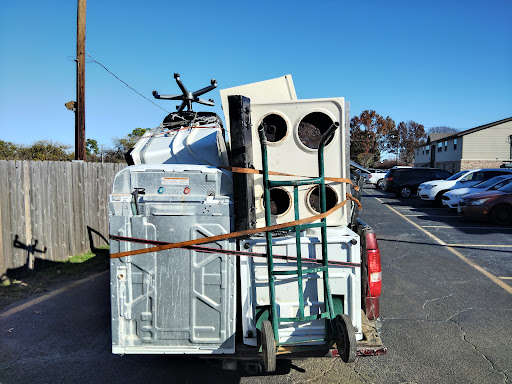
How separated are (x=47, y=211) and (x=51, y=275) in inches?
46.8

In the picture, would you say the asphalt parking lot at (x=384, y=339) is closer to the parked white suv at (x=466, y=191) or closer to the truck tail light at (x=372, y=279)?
the truck tail light at (x=372, y=279)

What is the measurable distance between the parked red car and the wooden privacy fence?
416 inches

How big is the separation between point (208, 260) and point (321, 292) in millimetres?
852

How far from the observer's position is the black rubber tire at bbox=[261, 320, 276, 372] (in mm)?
2289

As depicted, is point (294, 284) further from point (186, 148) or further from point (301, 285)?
point (186, 148)

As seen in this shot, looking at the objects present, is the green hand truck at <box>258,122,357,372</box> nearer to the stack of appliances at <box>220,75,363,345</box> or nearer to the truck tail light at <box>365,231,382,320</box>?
the stack of appliances at <box>220,75,363,345</box>

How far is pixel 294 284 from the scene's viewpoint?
8.97 feet

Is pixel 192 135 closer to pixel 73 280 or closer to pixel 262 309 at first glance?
pixel 262 309

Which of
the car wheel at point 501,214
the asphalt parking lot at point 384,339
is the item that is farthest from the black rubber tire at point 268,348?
the car wheel at point 501,214

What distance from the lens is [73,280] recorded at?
252 inches

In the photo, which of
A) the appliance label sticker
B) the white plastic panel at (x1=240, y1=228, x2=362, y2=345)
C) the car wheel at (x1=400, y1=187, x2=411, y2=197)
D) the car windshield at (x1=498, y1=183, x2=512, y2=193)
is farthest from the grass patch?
the car wheel at (x1=400, y1=187, x2=411, y2=197)

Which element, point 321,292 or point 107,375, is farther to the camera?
point 107,375

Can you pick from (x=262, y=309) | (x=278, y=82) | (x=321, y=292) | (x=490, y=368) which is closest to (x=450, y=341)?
→ (x=490, y=368)

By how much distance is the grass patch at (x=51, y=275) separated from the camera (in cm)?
A: 566
